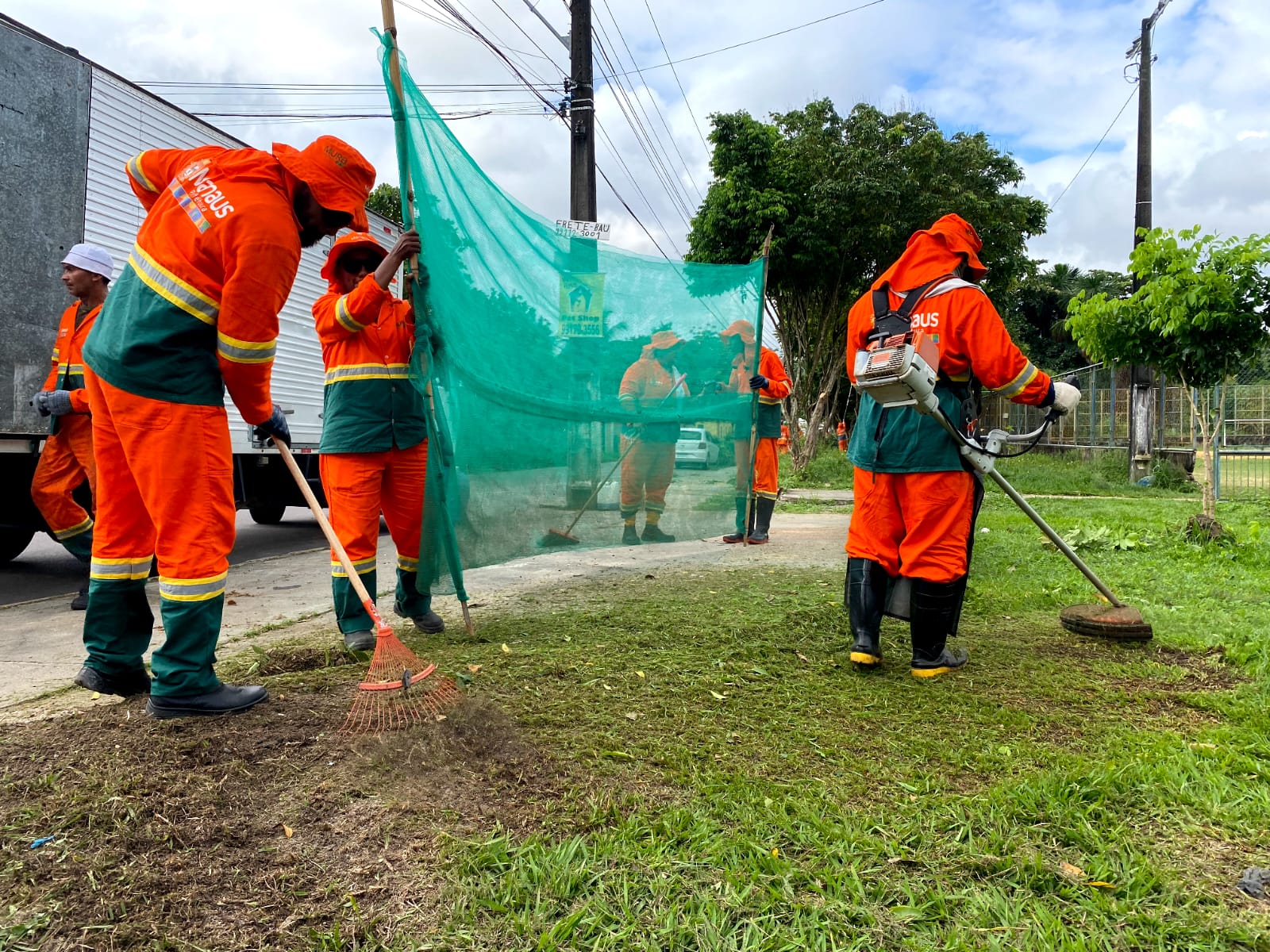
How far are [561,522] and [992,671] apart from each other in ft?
7.48

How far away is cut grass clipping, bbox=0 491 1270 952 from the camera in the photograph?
5.79ft

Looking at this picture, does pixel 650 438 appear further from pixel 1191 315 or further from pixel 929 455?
pixel 1191 315

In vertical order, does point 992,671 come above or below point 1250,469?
below

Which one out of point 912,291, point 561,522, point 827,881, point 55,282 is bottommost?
point 827,881

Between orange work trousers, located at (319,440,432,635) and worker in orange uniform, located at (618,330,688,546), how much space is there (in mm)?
1388

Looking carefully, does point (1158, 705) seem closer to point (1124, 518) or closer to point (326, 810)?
point (326, 810)

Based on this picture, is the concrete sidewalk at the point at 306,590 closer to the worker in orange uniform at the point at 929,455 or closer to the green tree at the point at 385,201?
the worker in orange uniform at the point at 929,455

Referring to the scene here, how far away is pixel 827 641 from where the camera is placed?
4.02 m

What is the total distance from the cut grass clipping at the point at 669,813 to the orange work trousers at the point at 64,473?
7.43 feet

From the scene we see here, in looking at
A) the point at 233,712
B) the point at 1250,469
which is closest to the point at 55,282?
the point at 233,712

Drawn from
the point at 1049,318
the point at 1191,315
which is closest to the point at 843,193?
the point at 1191,315

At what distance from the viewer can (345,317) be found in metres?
3.62

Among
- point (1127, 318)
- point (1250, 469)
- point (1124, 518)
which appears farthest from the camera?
point (1250, 469)

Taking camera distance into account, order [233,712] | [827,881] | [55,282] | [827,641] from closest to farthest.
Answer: [827,881], [233,712], [827,641], [55,282]
